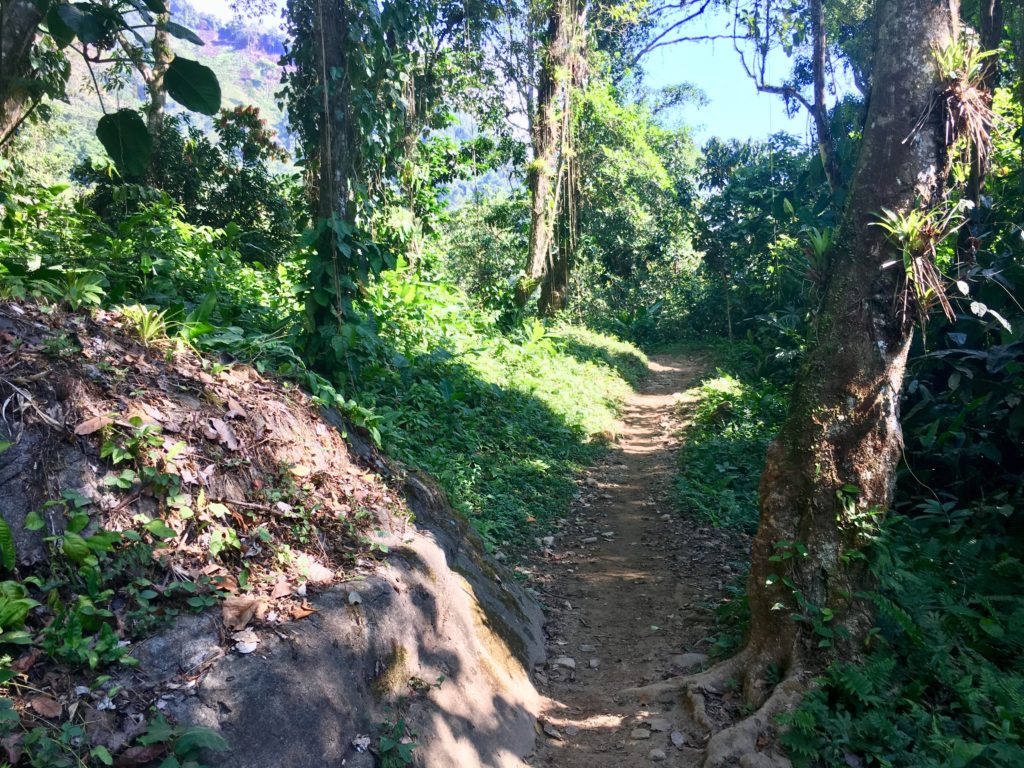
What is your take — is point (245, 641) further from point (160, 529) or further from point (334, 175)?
point (334, 175)

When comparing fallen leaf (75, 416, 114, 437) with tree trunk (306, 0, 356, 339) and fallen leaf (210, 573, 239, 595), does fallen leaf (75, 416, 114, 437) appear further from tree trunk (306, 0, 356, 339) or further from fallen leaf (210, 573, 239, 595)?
tree trunk (306, 0, 356, 339)

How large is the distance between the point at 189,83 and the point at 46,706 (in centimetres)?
214

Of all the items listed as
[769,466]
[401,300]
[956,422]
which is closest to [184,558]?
[769,466]

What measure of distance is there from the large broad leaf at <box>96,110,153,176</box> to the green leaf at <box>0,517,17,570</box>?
1929 mm

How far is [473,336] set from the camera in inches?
467

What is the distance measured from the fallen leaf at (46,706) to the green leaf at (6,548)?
53cm

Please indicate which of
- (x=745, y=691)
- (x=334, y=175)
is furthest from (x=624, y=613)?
(x=334, y=175)

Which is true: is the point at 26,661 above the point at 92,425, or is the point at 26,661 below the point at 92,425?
below

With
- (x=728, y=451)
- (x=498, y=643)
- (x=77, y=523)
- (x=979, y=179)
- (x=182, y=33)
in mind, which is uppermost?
(x=979, y=179)

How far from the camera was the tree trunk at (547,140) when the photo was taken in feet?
46.5

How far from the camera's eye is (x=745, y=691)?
4.29 metres

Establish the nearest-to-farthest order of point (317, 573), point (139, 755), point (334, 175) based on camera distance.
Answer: point (139, 755)
point (317, 573)
point (334, 175)

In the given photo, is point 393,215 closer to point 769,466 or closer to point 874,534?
point 769,466

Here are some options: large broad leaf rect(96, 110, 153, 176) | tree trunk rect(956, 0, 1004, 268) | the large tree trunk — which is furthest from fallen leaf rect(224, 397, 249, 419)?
tree trunk rect(956, 0, 1004, 268)
